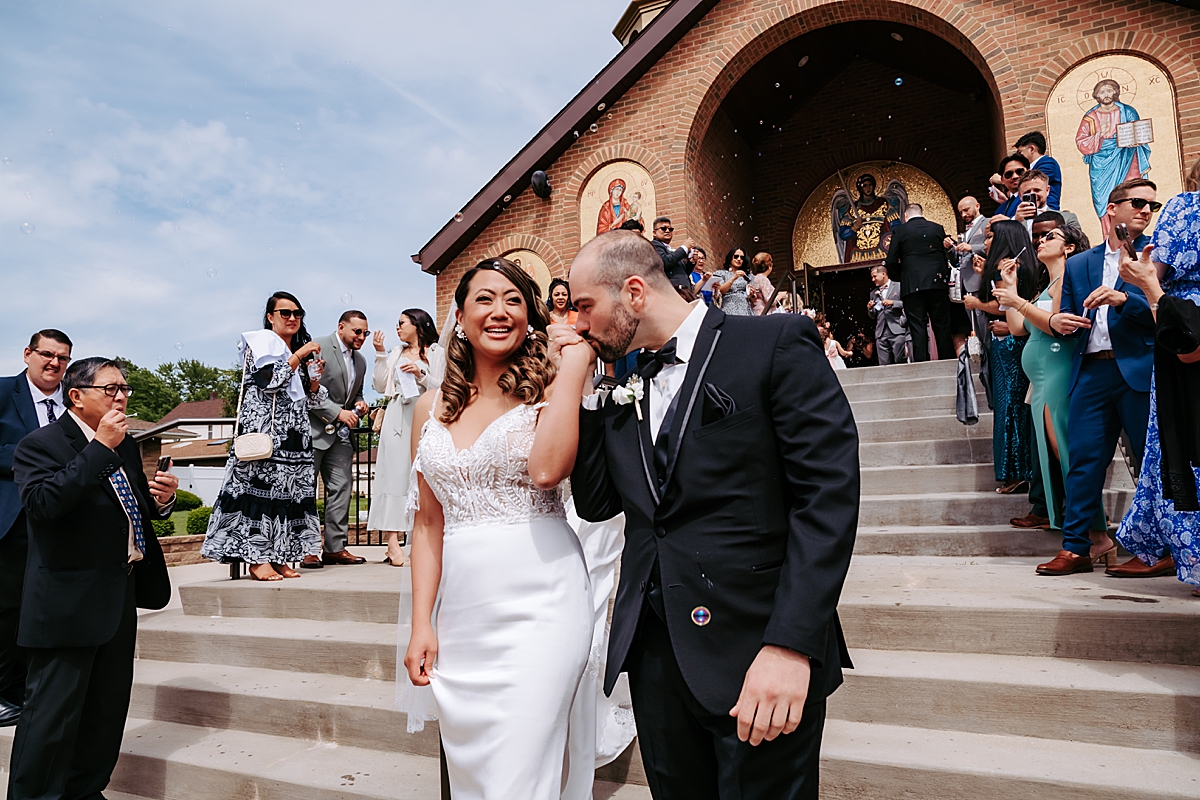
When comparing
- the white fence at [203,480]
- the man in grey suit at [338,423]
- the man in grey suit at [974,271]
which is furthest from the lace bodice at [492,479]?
the white fence at [203,480]

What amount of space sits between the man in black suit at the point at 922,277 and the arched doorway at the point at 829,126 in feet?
14.5

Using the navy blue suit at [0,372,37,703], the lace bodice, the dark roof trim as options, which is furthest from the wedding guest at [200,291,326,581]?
the dark roof trim

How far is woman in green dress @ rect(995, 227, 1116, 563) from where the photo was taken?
184 inches

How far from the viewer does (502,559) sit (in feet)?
7.56

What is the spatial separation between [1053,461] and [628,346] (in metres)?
4.01

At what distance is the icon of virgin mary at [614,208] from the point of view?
13.4 meters

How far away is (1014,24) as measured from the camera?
11.1 meters

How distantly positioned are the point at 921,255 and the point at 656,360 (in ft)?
27.3

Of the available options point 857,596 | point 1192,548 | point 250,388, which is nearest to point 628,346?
point 857,596

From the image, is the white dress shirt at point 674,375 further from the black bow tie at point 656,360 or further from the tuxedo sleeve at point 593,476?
the tuxedo sleeve at point 593,476

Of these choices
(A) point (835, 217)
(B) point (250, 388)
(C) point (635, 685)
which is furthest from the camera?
(A) point (835, 217)

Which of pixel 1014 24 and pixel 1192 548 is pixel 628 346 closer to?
pixel 1192 548

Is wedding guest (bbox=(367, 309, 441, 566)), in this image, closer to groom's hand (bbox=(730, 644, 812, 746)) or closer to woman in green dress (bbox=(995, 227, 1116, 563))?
woman in green dress (bbox=(995, 227, 1116, 563))

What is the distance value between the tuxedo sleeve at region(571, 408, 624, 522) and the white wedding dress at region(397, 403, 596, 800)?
12.4 inches
